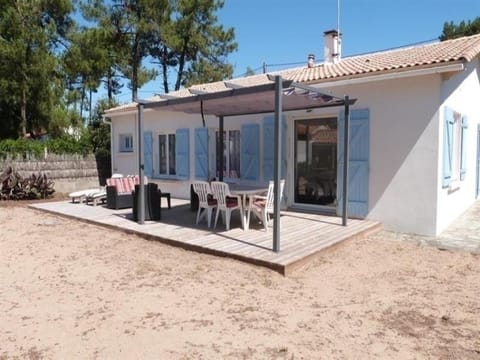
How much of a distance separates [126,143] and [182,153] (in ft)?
12.0

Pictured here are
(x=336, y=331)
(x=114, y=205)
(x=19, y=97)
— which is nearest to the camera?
(x=336, y=331)

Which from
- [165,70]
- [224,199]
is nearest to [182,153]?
[224,199]

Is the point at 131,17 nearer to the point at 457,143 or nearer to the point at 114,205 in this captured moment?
the point at 114,205

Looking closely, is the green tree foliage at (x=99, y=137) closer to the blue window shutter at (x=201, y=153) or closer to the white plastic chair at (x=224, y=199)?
the blue window shutter at (x=201, y=153)

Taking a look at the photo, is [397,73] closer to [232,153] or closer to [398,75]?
[398,75]

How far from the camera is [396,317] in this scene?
145 inches

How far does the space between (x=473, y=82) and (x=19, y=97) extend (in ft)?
53.6

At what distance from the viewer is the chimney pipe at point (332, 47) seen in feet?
36.1

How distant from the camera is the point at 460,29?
22.4m

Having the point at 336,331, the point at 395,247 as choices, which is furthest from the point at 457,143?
the point at 336,331

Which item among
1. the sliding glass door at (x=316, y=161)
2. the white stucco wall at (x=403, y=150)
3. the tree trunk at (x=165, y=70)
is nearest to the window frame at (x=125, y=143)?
the sliding glass door at (x=316, y=161)

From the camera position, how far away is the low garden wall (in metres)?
12.8

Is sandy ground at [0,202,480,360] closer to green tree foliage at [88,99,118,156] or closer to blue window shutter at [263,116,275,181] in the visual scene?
blue window shutter at [263,116,275,181]

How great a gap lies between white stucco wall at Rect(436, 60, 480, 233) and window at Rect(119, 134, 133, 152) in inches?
406
